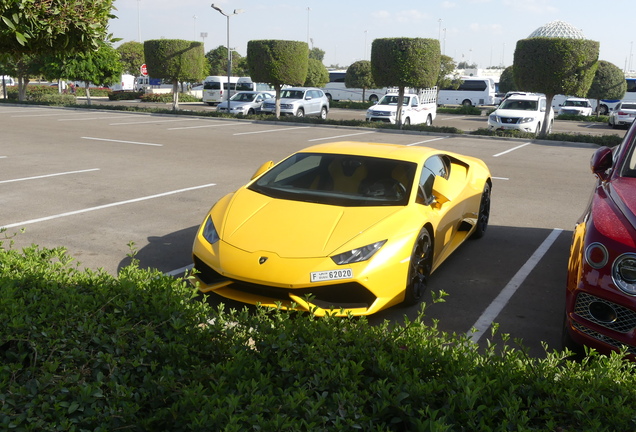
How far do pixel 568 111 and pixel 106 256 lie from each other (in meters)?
42.0

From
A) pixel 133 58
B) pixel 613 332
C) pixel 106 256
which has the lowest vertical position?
pixel 106 256

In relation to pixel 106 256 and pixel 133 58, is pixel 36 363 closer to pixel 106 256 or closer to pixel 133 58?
pixel 106 256

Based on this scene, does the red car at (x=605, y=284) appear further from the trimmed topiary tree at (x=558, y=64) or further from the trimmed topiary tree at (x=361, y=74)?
the trimmed topiary tree at (x=361, y=74)

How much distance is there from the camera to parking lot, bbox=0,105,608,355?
5715 millimetres

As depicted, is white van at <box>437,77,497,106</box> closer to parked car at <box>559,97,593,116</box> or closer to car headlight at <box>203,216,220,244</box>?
parked car at <box>559,97,593,116</box>

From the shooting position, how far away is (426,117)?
29.9 m

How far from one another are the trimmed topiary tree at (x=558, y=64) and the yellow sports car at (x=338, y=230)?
18.1 meters

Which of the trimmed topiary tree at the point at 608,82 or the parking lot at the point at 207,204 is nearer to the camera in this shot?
the parking lot at the point at 207,204

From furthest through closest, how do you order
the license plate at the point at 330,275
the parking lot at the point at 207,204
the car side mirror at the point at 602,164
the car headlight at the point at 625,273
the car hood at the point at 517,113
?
the car hood at the point at 517,113 → the parking lot at the point at 207,204 → the car side mirror at the point at 602,164 → the license plate at the point at 330,275 → the car headlight at the point at 625,273

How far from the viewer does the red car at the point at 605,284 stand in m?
3.70

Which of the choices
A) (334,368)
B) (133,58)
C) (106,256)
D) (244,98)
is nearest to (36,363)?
(334,368)

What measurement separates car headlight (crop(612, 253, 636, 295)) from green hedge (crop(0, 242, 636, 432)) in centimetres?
79

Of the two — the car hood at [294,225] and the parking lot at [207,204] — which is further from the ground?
the car hood at [294,225]

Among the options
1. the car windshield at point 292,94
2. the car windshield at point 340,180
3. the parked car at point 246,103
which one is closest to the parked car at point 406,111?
the car windshield at point 292,94
